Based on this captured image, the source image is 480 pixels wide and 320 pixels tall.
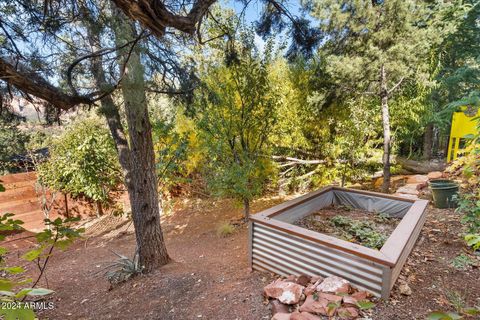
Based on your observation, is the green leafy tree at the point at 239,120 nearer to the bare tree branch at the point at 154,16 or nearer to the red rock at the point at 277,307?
the red rock at the point at 277,307

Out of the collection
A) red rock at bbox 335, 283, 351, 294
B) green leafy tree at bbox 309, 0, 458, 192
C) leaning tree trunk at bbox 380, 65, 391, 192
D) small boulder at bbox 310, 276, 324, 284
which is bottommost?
small boulder at bbox 310, 276, 324, 284

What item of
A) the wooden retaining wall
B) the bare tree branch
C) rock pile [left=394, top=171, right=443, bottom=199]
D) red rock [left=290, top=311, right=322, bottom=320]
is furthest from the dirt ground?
the bare tree branch

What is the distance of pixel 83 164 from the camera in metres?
5.77

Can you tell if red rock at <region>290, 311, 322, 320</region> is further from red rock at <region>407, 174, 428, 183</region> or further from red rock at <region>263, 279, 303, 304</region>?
red rock at <region>407, 174, 428, 183</region>

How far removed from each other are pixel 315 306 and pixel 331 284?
30 centimetres

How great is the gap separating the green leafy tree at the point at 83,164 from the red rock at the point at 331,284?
510 centimetres

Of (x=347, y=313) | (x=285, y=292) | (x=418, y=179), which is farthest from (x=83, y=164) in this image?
(x=418, y=179)

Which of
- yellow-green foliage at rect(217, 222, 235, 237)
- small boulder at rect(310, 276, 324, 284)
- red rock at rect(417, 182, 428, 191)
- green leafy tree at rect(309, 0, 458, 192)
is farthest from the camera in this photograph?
red rock at rect(417, 182, 428, 191)

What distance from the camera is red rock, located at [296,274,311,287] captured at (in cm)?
206

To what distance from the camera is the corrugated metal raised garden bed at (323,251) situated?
1856mm

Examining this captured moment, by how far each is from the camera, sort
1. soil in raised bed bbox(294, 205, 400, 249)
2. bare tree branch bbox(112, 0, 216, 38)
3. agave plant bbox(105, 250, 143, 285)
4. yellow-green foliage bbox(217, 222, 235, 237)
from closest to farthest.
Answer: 1. bare tree branch bbox(112, 0, 216, 38)
2. soil in raised bed bbox(294, 205, 400, 249)
3. agave plant bbox(105, 250, 143, 285)
4. yellow-green foliage bbox(217, 222, 235, 237)

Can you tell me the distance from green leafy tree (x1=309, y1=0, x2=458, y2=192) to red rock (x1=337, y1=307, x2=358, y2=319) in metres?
4.02

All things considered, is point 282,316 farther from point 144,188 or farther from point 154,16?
point 144,188

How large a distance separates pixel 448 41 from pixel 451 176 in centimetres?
433
